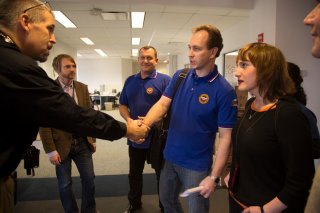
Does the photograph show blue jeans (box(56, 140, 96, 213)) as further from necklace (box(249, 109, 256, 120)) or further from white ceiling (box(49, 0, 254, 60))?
white ceiling (box(49, 0, 254, 60))

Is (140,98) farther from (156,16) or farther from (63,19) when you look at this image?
(63,19)

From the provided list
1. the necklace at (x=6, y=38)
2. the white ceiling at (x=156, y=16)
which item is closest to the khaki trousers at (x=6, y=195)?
the necklace at (x=6, y=38)

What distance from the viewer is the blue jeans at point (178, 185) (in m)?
1.56

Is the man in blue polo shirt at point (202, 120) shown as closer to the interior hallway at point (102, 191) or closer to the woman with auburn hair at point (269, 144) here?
the woman with auburn hair at point (269, 144)

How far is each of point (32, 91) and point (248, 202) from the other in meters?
1.14

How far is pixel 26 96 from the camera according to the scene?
992mm

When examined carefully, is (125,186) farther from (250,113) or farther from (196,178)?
(250,113)

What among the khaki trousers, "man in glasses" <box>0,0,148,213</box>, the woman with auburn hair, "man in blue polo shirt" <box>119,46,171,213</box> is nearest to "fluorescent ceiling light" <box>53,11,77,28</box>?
"man in blue polo shirt" <box>119,46,171,213</box>

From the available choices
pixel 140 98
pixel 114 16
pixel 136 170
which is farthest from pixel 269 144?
pixel 114 16

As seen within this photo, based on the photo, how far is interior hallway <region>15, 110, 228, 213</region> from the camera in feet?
9.13

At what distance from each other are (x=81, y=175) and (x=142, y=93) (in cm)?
100

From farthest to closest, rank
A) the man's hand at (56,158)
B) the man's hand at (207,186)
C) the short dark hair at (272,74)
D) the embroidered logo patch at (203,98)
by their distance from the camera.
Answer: the man's hand at (56,158), the embroidered logo patch at (203,98), the man's hand at (207,186), the short dark hair at (272,74)

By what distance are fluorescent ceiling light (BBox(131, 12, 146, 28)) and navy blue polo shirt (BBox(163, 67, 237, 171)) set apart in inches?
150

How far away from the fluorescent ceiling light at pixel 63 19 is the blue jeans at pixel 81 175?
11.6 ft
